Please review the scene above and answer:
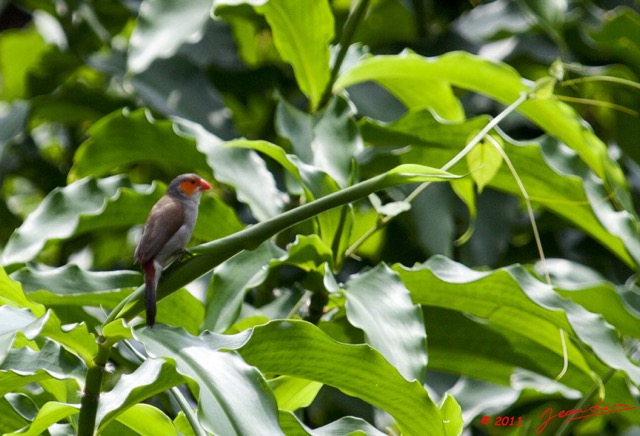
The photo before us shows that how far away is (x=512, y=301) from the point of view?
1.49 meters

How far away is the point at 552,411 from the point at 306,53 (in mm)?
852

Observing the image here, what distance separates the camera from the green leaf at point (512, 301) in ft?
4.77

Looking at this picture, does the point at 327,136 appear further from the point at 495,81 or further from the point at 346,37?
the point at 495,81

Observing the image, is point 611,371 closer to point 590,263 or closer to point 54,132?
point 590,263

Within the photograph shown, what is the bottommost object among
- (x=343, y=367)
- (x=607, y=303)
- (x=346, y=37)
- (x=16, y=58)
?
(x=16, y=58)

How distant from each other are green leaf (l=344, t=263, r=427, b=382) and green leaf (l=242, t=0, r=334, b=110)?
1.53ft

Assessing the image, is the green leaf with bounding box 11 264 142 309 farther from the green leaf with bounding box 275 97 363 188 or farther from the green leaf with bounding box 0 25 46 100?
the green leaf with bounding box 0 25 46 100

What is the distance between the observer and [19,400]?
1329mm

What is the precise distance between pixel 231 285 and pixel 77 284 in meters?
0.24

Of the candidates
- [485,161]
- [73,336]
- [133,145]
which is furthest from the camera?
[133,145]

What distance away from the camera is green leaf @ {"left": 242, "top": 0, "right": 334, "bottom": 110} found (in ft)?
5.63

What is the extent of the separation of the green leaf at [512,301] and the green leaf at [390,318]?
0.21 ft


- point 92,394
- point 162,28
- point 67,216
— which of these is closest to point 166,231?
point 92,394

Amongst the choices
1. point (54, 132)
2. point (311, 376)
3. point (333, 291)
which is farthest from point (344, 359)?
point (54, 132)
